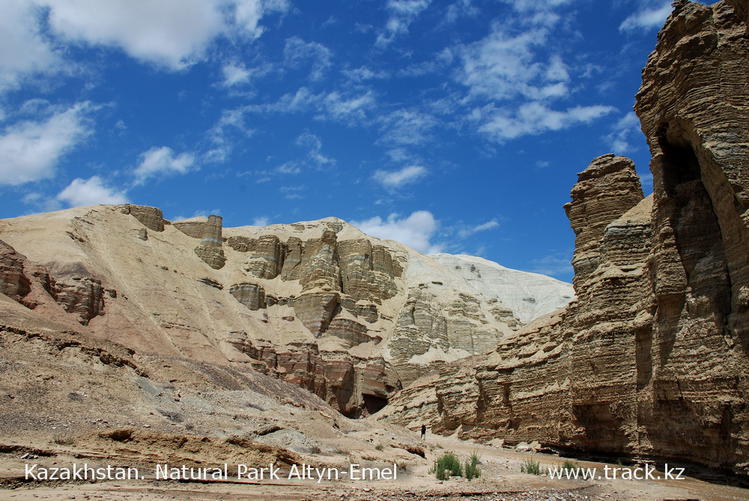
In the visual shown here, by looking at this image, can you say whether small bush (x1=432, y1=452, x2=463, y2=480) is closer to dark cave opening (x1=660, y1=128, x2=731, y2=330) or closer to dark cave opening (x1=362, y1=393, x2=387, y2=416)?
dark cave opening (x1=660, y1=128, x2=731, y2=330)

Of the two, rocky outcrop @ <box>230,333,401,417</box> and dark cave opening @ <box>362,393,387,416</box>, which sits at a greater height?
rocky outcrop @ <box>230,333,401,417</box>

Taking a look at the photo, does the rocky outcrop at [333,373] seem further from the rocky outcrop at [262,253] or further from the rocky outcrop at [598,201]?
the rocky outcrop at [598,201]

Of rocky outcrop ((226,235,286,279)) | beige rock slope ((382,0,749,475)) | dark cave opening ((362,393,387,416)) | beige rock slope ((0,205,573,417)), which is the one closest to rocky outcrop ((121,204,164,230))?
beige rock slope ((0,205,573,417))

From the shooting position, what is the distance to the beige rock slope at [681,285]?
15625 millimetres

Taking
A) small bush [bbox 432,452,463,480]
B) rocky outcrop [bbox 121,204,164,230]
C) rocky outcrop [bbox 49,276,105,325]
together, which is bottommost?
small bush [bbox 432,452,463,480]

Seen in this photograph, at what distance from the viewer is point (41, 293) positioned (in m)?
45.2

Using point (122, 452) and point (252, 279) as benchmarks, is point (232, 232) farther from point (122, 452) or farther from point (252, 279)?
point (122, 452)

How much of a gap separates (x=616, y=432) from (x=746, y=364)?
25.0ft

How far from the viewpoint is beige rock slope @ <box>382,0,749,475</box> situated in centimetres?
1562

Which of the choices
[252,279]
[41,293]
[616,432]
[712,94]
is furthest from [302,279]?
[712,94]

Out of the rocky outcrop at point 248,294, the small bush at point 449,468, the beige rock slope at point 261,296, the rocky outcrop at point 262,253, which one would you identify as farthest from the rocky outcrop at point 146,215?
the small bush at point 449,468

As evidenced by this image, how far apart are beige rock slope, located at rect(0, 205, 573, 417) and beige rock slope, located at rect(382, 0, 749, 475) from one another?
115ft

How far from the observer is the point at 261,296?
78250 millimetres

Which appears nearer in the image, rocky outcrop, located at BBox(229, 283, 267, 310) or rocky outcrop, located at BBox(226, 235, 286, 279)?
rocky outcrop, located at BBox(229, 283, 267, 310)
